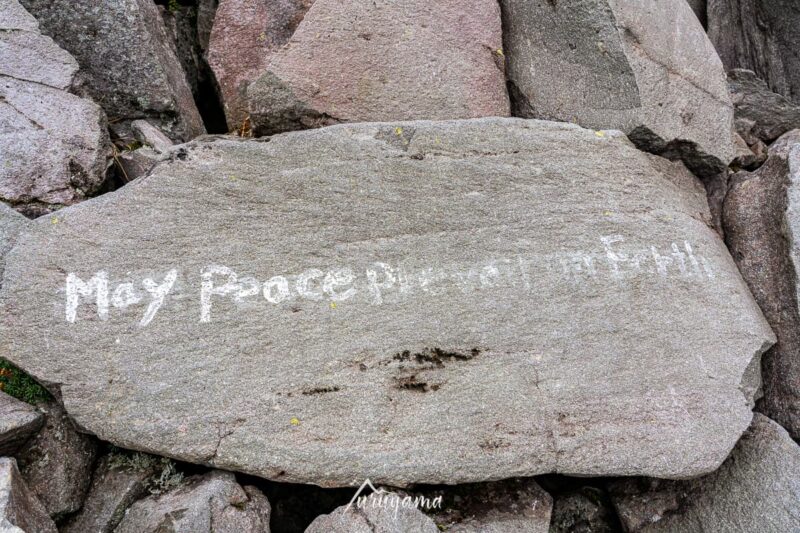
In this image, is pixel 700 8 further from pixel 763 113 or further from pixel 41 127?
pixel 41 127

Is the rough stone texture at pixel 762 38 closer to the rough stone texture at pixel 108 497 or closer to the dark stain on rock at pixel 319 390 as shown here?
the dark stain on rock at pixel 319 390

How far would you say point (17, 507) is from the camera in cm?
210

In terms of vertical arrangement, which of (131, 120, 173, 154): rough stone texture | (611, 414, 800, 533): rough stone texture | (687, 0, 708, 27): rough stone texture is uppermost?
(131, 120, 173, 154): rough stone texture

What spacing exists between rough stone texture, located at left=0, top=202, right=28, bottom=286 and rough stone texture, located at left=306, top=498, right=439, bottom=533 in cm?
173

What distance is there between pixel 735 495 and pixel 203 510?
7.61ft

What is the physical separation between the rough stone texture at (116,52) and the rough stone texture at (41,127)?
147 millimetres

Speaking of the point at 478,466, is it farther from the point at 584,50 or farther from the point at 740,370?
the point at 584,50

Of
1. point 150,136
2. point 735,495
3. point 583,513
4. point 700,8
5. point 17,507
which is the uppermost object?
point 150,136

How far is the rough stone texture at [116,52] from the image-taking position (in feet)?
11.1

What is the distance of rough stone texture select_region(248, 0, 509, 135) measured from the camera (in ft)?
10.8

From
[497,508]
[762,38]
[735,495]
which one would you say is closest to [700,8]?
[762,38]

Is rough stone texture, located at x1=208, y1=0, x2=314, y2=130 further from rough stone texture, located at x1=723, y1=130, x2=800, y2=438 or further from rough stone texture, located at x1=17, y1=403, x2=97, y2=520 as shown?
rough stone texture, located at x1=723, y1=130, x2=800, y2=438

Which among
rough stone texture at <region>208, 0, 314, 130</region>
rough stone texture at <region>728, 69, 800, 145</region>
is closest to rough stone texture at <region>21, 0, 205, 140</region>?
rough stone texture at <region>208, 0, 314, 130</region>

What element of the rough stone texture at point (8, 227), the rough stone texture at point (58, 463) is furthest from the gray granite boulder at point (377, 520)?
the rough stone texture at point (8, 227)
